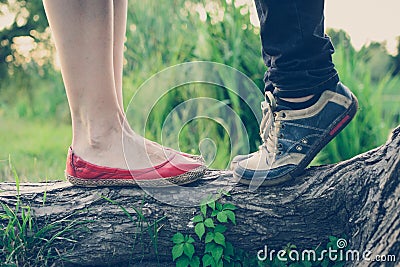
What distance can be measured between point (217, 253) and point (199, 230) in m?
0.09

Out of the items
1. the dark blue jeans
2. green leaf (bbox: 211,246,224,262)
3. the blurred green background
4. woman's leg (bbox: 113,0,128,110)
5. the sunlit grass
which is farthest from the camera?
the sunlit grass

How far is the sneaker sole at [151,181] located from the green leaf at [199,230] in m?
0.15

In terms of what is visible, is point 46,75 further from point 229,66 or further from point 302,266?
point 302,266

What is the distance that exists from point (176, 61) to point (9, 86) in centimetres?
284

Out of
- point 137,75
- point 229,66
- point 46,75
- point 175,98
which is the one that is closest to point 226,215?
point 229,66

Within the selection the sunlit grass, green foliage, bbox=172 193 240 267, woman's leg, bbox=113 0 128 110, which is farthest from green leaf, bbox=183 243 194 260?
the sunlit grass

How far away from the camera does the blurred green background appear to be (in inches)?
116

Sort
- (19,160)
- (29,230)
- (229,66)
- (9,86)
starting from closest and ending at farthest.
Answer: (29,230), (229,66), (19,160), (9,86)

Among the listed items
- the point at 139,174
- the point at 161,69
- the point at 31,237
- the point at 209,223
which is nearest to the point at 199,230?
the point at 209,223

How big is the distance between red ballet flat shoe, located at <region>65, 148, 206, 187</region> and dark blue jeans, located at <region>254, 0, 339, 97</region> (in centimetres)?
38

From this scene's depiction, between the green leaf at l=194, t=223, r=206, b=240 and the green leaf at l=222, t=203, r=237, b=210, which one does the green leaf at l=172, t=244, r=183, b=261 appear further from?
the green leaf at l=222, t=203, r=237, b=210

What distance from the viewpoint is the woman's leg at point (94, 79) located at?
155cm

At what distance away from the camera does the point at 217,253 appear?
1.61 m

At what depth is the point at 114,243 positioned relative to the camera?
1.63 metres
